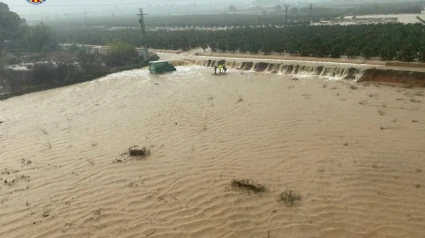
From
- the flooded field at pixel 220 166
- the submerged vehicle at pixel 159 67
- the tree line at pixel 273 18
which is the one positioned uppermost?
the tree line at pixel 273 18

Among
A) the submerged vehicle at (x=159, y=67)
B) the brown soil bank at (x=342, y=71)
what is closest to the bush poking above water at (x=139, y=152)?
the brown soil bank at (x=342, y=71)

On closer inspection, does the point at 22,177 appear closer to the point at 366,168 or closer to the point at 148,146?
the point at 148,146

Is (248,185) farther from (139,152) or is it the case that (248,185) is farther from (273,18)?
(273,18)

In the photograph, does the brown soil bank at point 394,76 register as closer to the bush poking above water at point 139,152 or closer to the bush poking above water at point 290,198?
the bush poking above water at point 290,198

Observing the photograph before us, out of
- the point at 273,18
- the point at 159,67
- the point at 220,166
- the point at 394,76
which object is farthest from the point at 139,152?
the point at 273,18

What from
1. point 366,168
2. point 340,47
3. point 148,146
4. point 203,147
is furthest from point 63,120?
point 340,47
